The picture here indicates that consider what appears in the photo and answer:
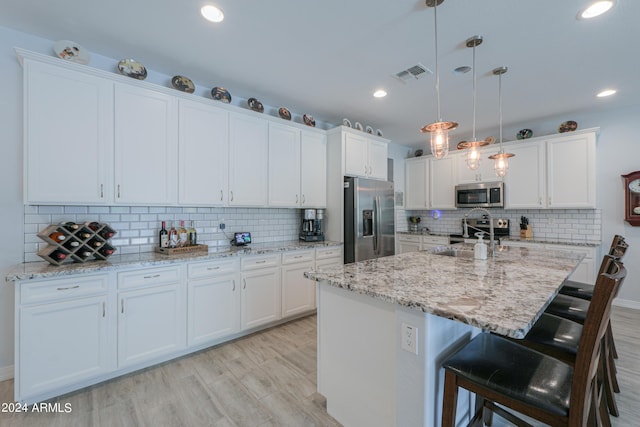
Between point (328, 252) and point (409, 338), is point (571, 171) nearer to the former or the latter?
point (328, 252)

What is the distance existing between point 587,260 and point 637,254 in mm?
700

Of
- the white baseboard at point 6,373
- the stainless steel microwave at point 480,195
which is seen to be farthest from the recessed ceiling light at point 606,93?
the white baseboard at point 6,373

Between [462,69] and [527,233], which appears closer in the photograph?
[462,69]

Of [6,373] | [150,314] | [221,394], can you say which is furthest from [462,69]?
[6,373]

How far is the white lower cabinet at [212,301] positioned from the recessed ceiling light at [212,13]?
1992 mm

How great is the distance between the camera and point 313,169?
12.6 feet

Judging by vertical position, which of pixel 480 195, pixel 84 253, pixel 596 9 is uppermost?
pixel 596 9

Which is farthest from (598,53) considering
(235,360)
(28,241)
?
(28,241)

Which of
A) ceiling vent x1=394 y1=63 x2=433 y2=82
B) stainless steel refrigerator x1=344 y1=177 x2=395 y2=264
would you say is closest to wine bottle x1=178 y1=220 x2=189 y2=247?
stainless steel refrigerator x1=344 y1=177 x2=395 y2=264

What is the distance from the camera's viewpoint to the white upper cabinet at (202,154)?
8.96 feet

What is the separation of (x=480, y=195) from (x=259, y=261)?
380 cm

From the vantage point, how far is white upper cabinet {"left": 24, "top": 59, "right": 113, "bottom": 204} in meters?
2.05

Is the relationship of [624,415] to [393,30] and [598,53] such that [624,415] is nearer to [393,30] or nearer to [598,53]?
[598,53]

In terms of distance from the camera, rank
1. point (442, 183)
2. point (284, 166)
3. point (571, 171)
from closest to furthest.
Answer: point (284, 166), point (571, 171), point (442, 183)
